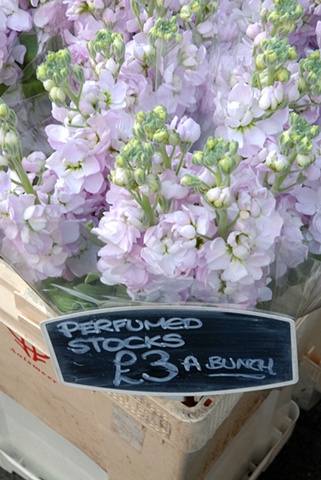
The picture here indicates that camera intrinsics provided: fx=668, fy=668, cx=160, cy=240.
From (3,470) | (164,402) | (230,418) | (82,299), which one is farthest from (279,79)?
(3,470)

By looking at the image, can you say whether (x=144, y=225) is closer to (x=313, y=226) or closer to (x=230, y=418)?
(x=313, y=226)

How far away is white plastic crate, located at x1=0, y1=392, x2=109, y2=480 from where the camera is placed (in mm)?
1201

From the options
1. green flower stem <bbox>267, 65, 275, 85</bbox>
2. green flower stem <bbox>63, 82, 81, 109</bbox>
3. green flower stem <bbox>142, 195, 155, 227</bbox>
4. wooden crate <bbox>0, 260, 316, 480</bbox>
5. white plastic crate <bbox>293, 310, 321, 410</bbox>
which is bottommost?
white plastic crate <bbox>293, 310, 321, 410</bbox>

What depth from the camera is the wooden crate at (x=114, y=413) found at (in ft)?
2.66

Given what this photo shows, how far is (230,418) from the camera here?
103 cm

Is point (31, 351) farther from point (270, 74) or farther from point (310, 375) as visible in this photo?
point (310, 375)

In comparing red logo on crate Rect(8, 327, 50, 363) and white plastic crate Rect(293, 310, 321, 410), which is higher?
red logo on crate Rect(8, 327, 50, 363)

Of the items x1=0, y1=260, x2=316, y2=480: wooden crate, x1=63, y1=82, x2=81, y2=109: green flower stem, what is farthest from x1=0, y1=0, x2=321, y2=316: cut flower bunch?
x1=0, y1=260, x2=316, y2=480: wooden crate

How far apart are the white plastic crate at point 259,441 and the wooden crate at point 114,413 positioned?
0.08m

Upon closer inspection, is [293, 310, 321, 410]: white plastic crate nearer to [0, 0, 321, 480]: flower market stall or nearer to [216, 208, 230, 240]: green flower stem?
[0, 0, 321, 480]: flower market stall

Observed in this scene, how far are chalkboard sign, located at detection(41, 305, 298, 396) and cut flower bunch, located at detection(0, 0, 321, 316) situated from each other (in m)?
0.03

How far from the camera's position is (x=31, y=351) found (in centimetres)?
96

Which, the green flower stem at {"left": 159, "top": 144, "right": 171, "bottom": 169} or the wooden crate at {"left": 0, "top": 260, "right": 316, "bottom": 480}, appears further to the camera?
the wooden crate at {"left": 0, "top": 260, "right": 316, "bottom": 480}

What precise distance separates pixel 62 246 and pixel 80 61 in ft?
0.74
